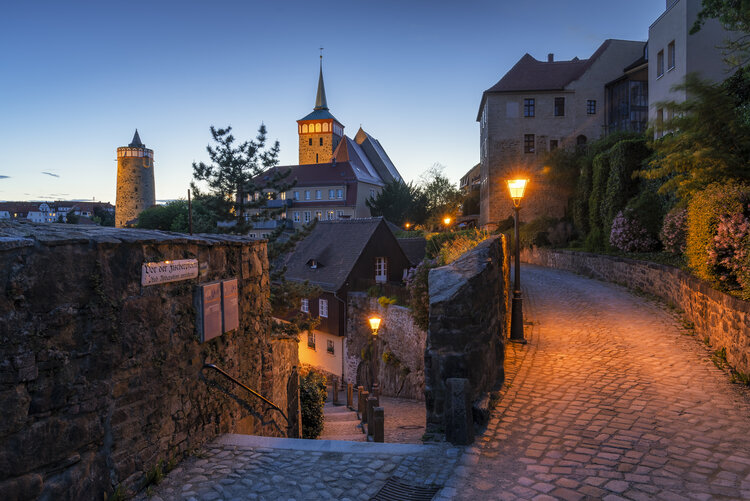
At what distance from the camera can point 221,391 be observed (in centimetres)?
591

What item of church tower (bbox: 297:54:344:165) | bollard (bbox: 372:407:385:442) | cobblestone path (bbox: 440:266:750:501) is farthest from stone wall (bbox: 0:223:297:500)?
church tower (bbox: 297:54:344:165)

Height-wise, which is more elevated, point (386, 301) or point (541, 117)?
point (541, 117)

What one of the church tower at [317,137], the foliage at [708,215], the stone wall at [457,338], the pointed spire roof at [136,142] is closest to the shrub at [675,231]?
the foliage at [708,215]

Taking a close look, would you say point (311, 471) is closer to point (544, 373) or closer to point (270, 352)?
point (270, 352)

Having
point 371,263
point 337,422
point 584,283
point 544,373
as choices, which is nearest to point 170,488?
point 544,373

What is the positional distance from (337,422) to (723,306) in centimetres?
1051

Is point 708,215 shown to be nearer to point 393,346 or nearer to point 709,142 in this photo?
point 709,142

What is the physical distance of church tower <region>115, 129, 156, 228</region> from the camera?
83500mm

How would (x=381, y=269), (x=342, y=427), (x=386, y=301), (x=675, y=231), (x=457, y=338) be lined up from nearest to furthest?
(x=457, y=338)
(x=342, y=427)
(x=675, y=231)
(x=386, y=301)
(x=381, y=269)

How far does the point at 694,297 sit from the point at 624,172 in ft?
40.7

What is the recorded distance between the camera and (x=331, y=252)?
92.6ft

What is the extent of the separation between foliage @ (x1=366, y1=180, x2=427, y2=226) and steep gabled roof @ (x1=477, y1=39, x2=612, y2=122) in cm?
1522

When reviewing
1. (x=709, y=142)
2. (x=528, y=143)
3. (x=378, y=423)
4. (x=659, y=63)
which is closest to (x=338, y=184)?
(x=528, y=143)

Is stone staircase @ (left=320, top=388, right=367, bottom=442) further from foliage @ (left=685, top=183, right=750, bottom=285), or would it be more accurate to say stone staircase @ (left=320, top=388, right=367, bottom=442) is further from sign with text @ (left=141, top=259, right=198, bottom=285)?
foliage @ (left=685, top=183, right=750, bottom=285)
